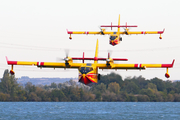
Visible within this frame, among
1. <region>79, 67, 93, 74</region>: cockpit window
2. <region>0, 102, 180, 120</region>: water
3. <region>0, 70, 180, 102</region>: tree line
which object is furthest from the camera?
<region>0, 70, 180, 102</region>: tree line

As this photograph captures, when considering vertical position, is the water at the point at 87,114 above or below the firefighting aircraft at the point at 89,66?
below

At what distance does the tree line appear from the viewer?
179625 mm

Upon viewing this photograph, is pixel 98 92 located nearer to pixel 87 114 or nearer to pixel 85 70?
pixel 87 114

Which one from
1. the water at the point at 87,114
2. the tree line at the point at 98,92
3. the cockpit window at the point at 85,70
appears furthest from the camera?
the tree line at the point at 98,92

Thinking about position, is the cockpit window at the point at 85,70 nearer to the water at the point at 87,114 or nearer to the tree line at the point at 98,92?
the water at the point at 87,114

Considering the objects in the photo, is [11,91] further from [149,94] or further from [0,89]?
[149,94]

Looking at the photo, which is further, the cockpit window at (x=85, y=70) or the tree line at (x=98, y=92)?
the tree line at (x=98, y=92)

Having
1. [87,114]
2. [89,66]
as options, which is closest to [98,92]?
[87,114]

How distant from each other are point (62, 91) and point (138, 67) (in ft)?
383

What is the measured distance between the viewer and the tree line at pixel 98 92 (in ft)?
589

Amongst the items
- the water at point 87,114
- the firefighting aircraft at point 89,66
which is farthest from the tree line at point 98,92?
the firefighting aircraft at point 89,66

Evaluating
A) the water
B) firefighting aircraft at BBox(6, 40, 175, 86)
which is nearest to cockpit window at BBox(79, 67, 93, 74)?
firefighting aircraft at BBox(6, 40, 175, 86)

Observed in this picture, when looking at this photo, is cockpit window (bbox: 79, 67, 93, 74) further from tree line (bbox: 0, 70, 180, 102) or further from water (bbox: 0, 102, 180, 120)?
tree line (bbox: 0, 70, 180, 102)

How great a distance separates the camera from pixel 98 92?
594ft
